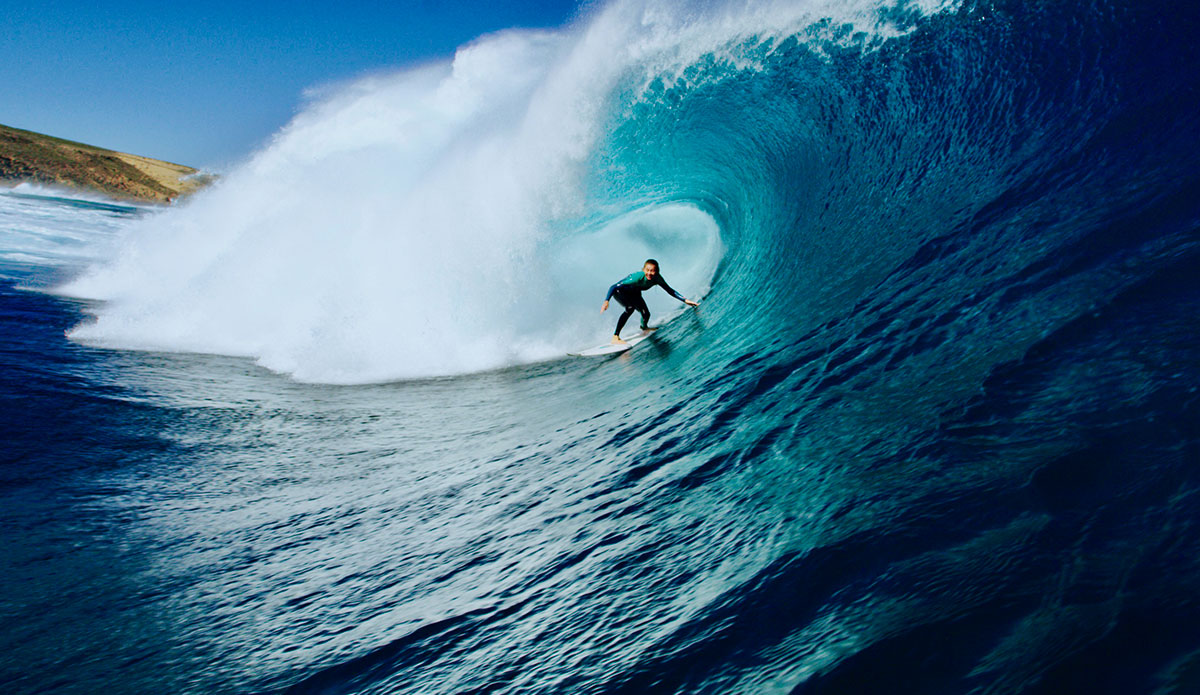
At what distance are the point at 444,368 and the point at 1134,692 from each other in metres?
9.33

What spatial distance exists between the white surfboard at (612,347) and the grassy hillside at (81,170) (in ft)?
144

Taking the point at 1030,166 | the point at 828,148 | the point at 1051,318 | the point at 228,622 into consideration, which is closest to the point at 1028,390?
the point at 1051,318

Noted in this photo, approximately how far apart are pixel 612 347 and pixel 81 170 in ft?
212

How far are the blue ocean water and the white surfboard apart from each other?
1.10ft

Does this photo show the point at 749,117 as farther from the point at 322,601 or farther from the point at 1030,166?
the point at 322,601

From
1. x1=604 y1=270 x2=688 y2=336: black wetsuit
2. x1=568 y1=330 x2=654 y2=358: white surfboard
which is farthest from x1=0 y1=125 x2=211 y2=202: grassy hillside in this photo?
x1=604 y1=270 x2=688 y2=336: black wetsuit

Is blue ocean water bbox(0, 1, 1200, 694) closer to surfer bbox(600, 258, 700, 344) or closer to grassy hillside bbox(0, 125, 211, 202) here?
surfer bbox(600, 258, 700, 344)

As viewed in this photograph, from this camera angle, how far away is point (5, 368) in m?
8.20

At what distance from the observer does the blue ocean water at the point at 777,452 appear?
7.64 ft

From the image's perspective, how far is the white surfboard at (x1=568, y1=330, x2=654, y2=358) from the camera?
913 cm

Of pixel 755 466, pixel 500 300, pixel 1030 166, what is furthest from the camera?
pixel 500 300

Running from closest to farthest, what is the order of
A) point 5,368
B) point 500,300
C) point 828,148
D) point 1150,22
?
point 1150,22 < point 5,368 < point 828,148 < point 500,300

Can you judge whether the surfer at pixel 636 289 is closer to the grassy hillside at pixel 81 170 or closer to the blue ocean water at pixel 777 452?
the blue ocean water at pixel 777 452

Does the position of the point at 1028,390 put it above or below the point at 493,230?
below
